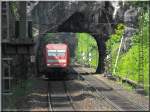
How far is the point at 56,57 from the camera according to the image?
47.1 metres

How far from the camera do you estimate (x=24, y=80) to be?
3800cm

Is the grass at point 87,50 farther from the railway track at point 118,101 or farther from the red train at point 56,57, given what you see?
the railway track at point 118,101

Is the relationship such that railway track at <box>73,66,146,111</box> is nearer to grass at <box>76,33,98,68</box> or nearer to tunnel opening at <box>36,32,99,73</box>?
tunnel opening at <box>36,32,99,73</box>

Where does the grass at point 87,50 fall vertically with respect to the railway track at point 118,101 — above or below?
above

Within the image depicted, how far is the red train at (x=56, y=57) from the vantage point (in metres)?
46.4

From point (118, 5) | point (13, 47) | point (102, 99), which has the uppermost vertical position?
point (118, 5)

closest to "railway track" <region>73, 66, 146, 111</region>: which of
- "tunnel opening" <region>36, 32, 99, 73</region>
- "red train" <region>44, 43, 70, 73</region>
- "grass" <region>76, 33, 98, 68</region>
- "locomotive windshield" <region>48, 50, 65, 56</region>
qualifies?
"red train" <region>44, 43, 70, 73</region>

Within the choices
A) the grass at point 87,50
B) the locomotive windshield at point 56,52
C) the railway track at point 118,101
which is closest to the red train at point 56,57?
the locomotive windshield at point 56,52

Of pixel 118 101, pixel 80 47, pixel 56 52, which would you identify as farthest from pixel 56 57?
pixel 80 47

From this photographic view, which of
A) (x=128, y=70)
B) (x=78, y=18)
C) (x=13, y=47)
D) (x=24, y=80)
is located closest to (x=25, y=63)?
(x=24, y=80)

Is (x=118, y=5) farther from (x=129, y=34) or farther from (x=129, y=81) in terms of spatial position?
(x=129, y=81)

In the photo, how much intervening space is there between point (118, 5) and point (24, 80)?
38.7 ft

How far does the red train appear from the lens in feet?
152

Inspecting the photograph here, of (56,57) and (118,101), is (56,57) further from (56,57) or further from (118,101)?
(118,101)
